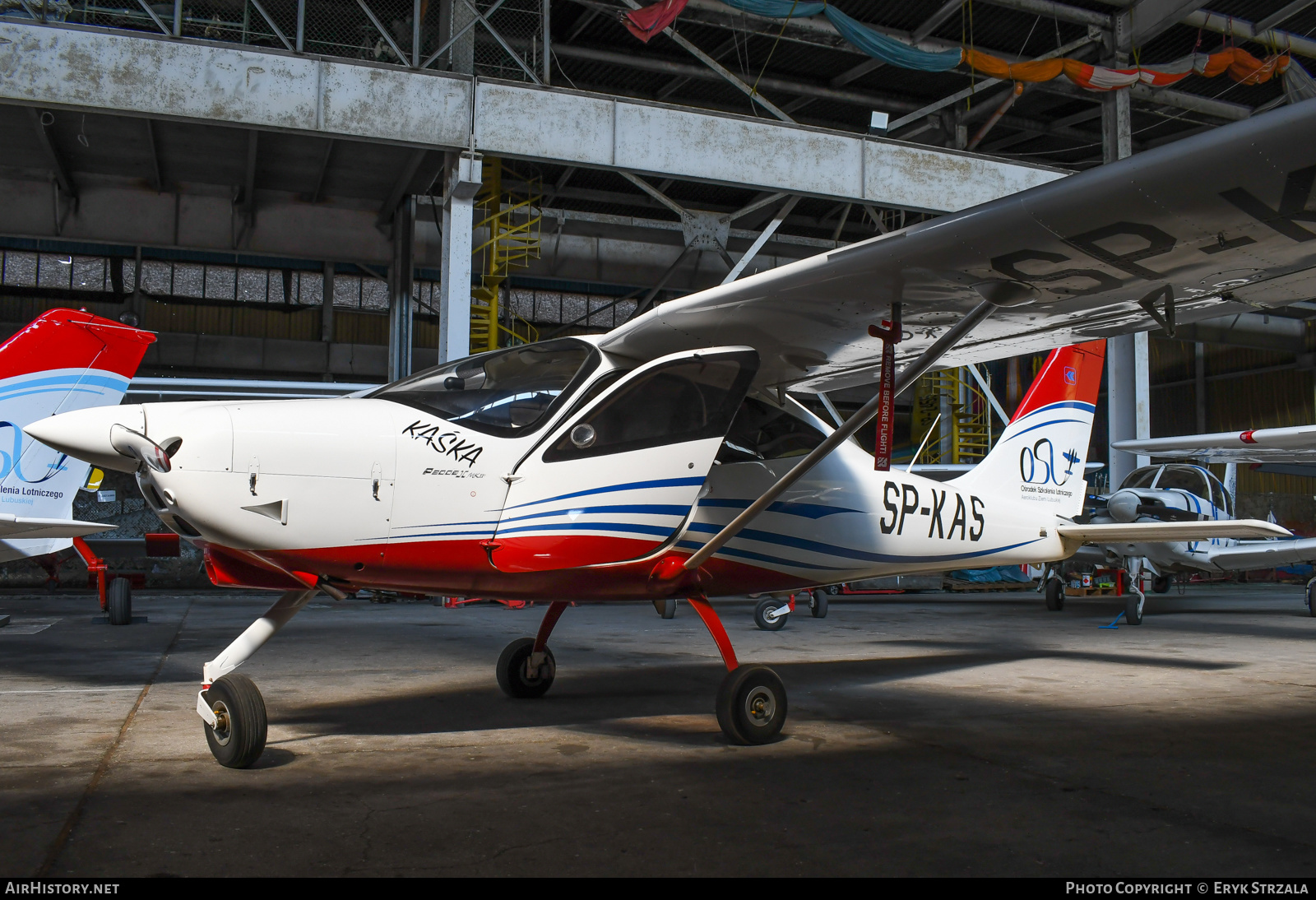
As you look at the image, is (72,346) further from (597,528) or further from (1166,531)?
(1166,531)

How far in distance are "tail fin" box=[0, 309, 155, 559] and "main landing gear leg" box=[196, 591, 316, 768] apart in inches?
198

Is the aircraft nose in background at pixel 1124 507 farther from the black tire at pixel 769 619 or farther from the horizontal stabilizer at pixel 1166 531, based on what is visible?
the horizontal stabilizer at pixel 1166 531

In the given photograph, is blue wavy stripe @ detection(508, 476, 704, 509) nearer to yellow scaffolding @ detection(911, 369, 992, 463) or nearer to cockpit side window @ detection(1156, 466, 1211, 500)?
cockpit side window @ detection(1156, 466, 1211, 500)

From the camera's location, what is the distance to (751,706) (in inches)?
186

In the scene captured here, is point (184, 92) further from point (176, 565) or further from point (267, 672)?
point (176, 565)

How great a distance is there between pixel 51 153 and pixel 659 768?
15.4m

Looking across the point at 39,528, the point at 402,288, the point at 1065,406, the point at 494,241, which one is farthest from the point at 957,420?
the point at 39,528

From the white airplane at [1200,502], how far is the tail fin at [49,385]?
1286 cm

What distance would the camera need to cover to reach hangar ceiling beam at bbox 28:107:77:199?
1360 centimetres

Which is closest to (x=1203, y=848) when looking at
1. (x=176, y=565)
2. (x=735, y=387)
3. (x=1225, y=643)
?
(x=735, y=387)

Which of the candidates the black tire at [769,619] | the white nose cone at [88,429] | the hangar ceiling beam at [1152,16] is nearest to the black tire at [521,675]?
the white nose cone at [88,429]

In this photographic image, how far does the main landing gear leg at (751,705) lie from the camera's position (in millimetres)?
4652

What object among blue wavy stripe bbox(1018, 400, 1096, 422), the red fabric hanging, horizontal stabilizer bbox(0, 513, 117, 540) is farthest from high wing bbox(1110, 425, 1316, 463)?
horizontal stabilizer bbox(0, 513, 117, 540)
